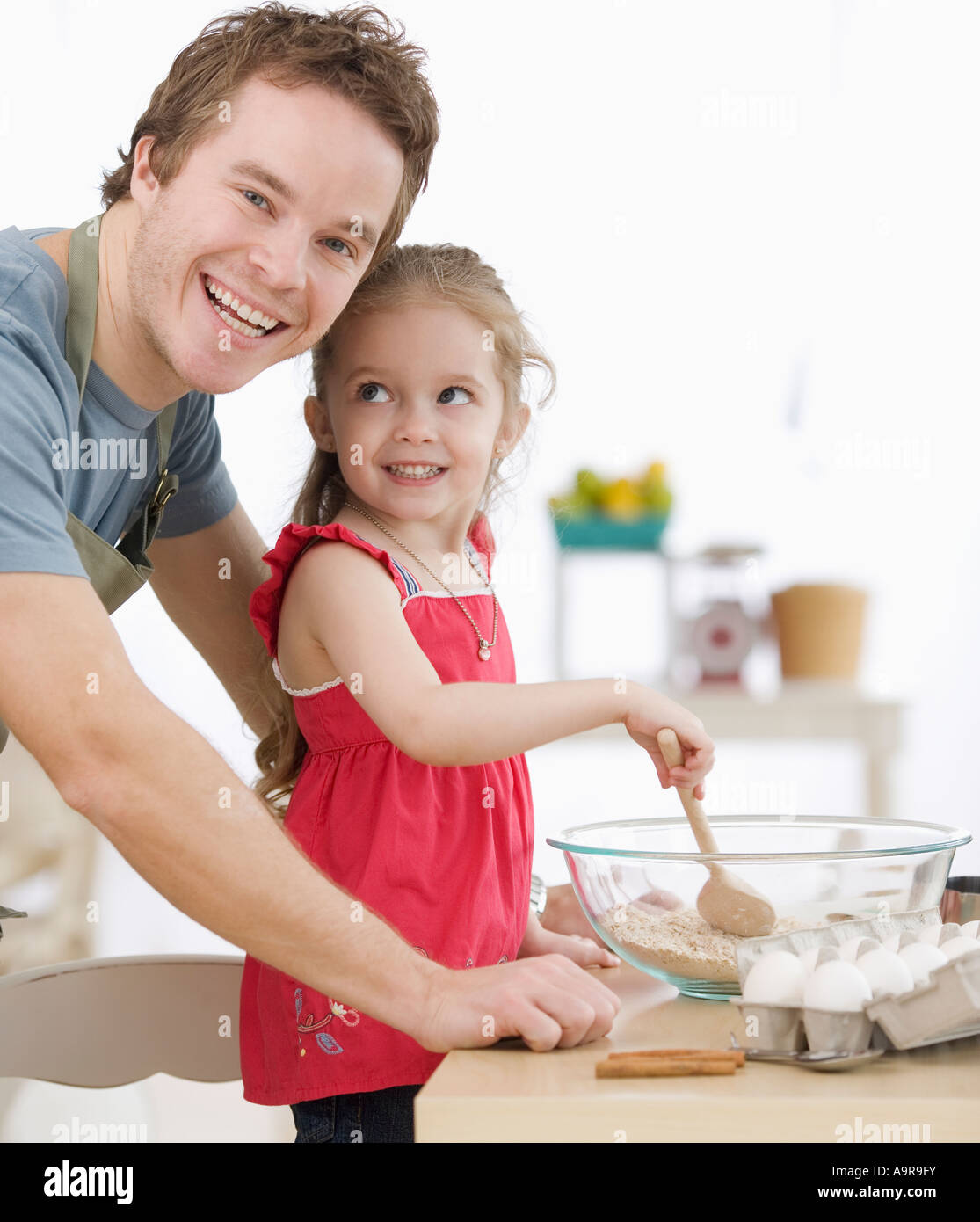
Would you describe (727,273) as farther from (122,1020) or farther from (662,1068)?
(662,1068)

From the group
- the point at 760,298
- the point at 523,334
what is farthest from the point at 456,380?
the point at 760,298

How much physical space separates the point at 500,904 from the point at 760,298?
236 centimetres

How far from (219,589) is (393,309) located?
45 cm

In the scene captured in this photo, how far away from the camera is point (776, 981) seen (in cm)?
62

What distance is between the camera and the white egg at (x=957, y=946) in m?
0.65

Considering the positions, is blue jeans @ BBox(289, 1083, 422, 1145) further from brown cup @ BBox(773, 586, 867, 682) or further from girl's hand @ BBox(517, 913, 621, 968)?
brown cup @ BBox(773, 586, 867, 682)

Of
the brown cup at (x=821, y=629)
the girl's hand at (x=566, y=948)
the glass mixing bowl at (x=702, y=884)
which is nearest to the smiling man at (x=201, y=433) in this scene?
the glass mixing bowl at (x=702, y=884)

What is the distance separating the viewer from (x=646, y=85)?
9.62ft

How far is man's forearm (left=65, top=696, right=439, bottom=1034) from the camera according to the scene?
69 cm

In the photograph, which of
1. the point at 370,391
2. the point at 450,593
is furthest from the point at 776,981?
the point at 370,391

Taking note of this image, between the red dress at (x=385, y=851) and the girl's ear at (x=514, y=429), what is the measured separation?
185 mm

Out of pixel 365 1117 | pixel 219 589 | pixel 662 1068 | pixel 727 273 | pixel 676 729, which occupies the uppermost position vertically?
pixel 727 273

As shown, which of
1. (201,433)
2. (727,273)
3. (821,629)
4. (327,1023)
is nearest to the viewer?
(327,1023)
